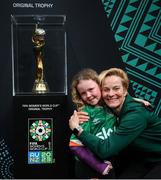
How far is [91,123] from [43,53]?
0.92 metres

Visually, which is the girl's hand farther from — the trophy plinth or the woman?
the trophy plinth

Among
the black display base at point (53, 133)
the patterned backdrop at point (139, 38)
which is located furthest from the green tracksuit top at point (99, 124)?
the patterned backdrop at point (139, 38)

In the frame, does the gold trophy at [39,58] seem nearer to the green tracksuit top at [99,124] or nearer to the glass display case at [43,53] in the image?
the glass display case at [43,53]

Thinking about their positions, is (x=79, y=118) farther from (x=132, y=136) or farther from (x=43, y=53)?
(x=43, y=53)

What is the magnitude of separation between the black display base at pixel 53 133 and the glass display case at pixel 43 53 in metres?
0.34

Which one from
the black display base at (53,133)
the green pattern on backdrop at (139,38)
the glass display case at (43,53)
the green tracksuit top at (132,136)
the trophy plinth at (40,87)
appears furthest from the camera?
the green pattern on backdrop at (139,38)

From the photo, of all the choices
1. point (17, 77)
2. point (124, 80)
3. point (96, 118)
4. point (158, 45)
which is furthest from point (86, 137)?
point (158, 45)

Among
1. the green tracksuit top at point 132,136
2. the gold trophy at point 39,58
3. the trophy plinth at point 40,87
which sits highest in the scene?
the gold trophy at point 39,58

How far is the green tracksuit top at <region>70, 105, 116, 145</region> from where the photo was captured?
111 inches

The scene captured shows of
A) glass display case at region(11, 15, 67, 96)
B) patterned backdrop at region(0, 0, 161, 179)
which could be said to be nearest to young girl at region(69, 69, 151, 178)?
glass display case at region(11, 15, 67, 96)

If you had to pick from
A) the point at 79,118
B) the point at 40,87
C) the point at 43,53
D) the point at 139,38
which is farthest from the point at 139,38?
the point at 79,118

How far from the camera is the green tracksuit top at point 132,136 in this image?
8.72 feet

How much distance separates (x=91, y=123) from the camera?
9.36 feet

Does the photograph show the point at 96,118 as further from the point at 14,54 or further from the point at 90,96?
the point at 14,54
